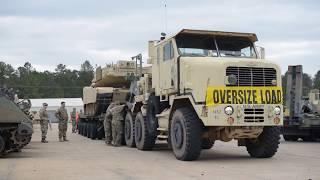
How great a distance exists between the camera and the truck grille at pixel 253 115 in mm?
13352

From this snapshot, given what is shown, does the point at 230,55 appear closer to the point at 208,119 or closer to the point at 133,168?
the point at 208,119

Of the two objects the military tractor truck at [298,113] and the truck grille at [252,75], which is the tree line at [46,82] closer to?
the military tractor truck at [298,113]

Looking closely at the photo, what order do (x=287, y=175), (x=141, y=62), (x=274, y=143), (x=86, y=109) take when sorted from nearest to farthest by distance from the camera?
(x=287, y=175)
(x=274, y=143)
(x=141, y=62)
(x=86, y=109)

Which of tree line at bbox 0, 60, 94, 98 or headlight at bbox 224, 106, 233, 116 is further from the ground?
tree line at bbox 0, 60, 94, 98

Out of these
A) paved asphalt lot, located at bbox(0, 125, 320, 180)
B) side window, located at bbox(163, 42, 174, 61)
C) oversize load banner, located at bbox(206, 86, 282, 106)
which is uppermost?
side window, located at bbox(163, 42, 174, 61)

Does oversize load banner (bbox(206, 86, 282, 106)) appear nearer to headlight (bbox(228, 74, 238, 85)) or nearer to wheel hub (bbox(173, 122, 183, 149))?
headlight (bbox(228, 74, 238, 85))

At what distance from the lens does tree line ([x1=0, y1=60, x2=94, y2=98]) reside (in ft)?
322

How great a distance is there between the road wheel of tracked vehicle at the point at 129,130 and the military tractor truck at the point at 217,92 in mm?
2950

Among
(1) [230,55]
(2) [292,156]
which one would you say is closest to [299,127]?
(2) [292,156]

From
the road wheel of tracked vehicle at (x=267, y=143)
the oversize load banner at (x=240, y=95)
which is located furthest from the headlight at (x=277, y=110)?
the road wheel of tracked vehicle at (x=267, y=143)

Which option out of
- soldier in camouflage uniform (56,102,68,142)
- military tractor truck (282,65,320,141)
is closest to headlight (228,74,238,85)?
military tractor truck (282,65,320,141)

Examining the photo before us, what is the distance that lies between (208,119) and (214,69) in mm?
1214

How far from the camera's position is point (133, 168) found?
40.9 ft

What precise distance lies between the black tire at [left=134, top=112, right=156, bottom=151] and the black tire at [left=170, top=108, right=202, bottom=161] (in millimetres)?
2904
